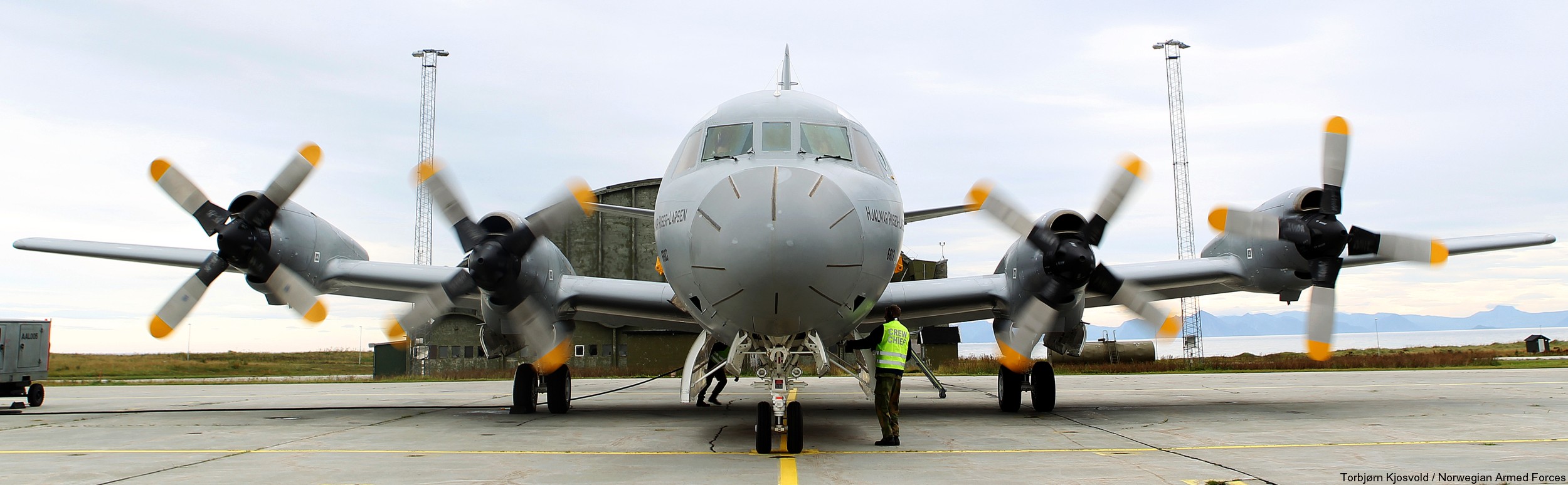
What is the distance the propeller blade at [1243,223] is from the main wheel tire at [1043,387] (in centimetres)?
320

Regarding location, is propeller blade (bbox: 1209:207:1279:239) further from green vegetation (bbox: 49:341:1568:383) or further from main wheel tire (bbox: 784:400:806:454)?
green vegetation (bbox: 49:341:1568:383)

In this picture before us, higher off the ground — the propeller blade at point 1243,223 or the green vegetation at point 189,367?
the propeller blade at point 1243,223

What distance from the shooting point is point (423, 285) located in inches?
474

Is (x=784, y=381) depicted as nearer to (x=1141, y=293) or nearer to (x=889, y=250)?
(x=889, y=250)

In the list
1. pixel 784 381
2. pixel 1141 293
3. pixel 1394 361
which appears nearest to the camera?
pixel 784 381

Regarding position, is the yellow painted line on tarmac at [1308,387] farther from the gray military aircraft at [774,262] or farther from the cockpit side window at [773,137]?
the cockpit side window at [773,137]

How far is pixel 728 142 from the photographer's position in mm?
8344

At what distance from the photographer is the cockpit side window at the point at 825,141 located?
26.7 ft

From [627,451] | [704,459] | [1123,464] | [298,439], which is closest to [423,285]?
[298,439]

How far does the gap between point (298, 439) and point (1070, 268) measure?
28.7 ft

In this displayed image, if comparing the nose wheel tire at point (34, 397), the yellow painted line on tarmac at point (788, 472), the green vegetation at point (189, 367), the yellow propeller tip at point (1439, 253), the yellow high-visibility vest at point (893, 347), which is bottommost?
the green vegetation at point (189, 367)

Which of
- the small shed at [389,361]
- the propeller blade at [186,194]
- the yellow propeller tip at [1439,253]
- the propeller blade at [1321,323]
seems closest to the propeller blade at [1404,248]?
the yellow propeller tip at [1439,253]

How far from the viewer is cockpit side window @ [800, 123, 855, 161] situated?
8133mm

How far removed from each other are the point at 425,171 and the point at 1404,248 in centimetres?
1212
